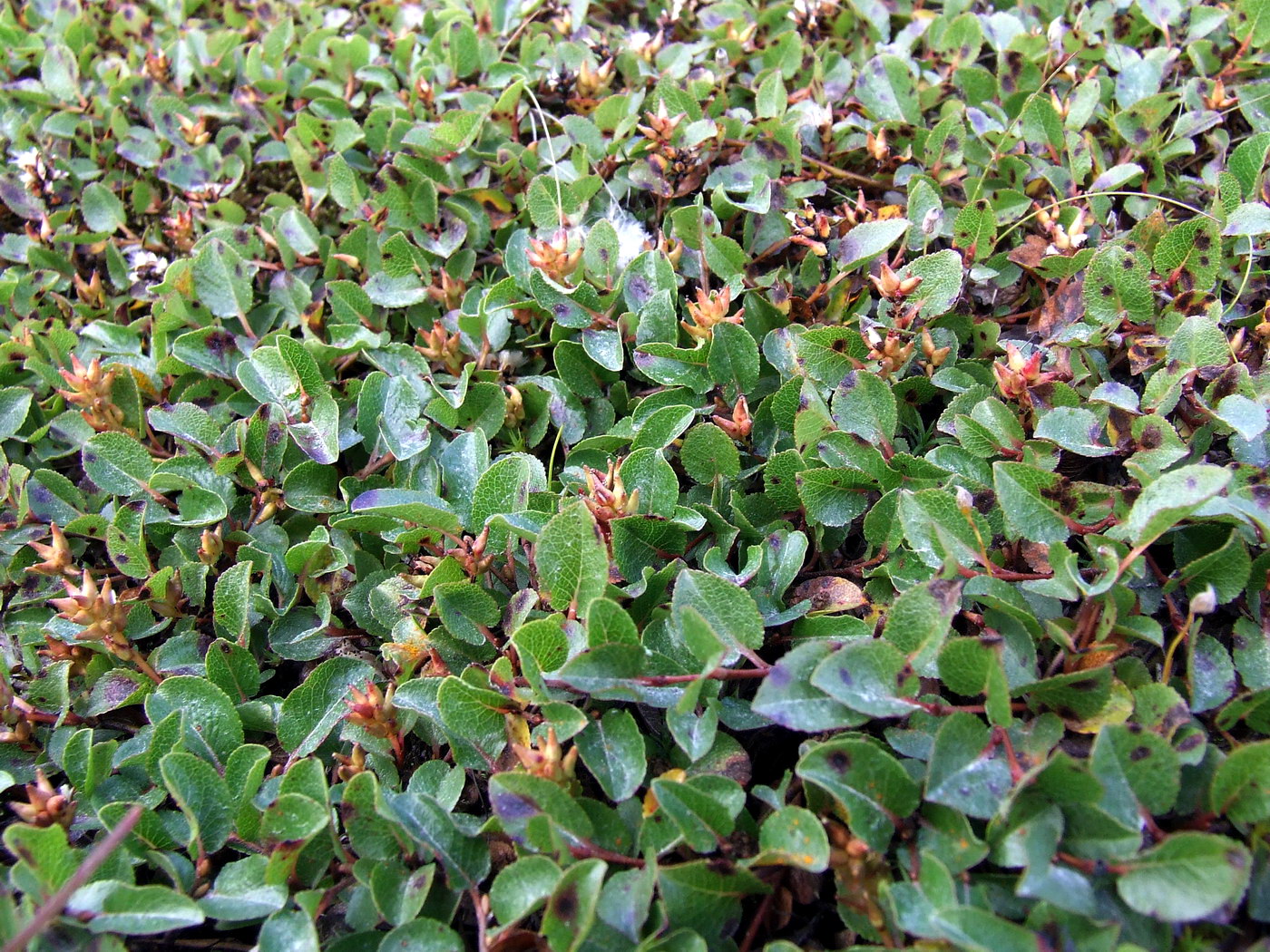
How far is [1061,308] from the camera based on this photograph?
5.46 ft

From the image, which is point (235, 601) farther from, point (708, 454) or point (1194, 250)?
point (1194, 250)

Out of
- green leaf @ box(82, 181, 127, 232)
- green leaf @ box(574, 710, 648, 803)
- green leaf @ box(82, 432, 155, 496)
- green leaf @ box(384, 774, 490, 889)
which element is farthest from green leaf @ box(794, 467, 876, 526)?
green leaf @ box(82, 181, 127, 232)

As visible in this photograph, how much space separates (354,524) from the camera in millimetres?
1490

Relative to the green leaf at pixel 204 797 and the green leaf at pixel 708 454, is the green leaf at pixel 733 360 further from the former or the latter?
the green leaf at pixel 204 797

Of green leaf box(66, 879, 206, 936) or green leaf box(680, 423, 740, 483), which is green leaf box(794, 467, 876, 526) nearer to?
green leaf box(680, 423, 740, 483)

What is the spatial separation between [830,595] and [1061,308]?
73cm

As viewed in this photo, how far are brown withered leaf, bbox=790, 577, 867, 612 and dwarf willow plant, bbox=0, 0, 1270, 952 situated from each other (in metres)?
0.01

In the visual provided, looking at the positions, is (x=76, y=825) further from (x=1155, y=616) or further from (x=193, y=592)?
(x=1155, y=616)

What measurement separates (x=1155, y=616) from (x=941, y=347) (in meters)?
0.57

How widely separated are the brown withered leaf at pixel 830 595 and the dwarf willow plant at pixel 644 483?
1 centimetres

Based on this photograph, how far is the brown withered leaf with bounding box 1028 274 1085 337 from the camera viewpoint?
164cm

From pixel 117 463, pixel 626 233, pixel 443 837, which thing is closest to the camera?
pixel 443 837

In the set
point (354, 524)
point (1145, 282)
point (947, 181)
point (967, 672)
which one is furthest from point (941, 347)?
point (354, 524)

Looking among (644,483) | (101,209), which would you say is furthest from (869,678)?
(101,209)
